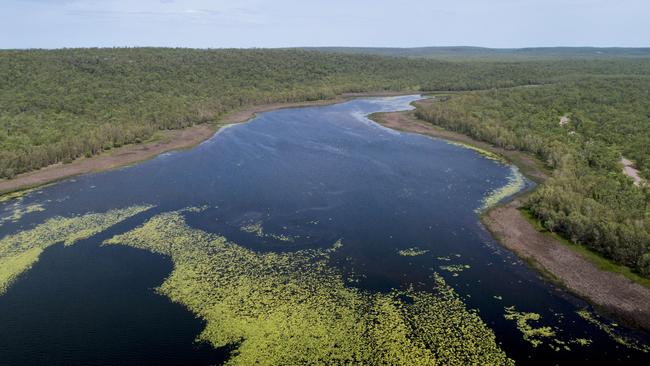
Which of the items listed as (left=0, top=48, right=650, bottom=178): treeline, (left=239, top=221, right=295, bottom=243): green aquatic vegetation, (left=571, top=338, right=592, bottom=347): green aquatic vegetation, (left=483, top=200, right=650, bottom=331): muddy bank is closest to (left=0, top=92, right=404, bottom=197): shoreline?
(left=0, top=48, right=650, bottom=178): treeline

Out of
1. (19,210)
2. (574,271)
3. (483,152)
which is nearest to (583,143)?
(483,152)

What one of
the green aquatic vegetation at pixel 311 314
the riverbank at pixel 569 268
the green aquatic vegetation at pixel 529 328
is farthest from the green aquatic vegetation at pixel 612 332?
the green aquatic vegetation at pixel 311 314

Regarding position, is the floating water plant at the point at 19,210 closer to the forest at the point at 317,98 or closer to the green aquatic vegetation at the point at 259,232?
the forest at the point at 317,98

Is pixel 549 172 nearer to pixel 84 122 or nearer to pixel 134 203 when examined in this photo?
pixel 134 203

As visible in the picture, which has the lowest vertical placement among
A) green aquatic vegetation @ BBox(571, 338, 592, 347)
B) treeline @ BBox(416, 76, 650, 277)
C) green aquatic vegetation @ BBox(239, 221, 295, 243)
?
green aquatic vegetation @ BBox(571, 338, 592, 347)

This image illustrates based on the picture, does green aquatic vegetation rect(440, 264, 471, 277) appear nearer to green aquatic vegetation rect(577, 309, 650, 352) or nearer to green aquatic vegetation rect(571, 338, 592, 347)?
green aquatic vegetation rect(577, 309, 650, 352)

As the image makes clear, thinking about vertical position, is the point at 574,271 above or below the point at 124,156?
below

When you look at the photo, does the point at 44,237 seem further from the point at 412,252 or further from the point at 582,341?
the point at 582,341
